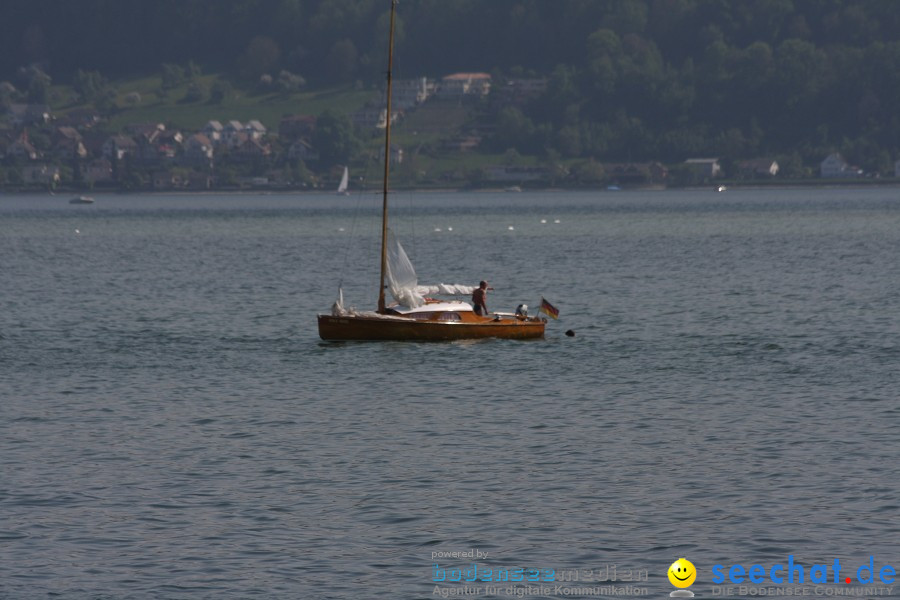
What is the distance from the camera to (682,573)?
27.9 m

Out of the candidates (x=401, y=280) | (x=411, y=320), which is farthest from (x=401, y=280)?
(x=411, y=320)

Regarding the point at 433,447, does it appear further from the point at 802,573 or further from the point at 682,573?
the point at 802,573

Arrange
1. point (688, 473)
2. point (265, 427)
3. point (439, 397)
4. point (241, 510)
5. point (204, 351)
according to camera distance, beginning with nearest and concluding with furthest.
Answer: point (241, 510) < point (688, 473) < point (265, 427) < point (439, 397) < point (204, 351)

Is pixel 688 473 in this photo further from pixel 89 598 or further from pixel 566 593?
pixel 89 598

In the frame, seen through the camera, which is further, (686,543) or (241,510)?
(241,510)

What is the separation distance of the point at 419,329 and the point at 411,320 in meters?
0.49

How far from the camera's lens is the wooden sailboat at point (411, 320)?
6000cm

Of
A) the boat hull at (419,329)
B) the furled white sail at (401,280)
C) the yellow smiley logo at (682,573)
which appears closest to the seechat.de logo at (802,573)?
the yellow smiley logo at (682,573)

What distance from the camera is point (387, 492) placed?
34.5 metres

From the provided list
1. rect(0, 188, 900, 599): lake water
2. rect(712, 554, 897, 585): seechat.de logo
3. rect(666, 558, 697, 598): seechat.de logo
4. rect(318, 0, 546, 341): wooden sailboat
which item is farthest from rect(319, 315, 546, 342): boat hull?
rect(712, 554, 897, 585): seechat.de logo

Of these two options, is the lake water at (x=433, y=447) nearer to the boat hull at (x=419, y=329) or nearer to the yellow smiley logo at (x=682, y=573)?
the yellow smiley logo at (x=682, y=573)

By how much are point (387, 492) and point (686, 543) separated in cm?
756

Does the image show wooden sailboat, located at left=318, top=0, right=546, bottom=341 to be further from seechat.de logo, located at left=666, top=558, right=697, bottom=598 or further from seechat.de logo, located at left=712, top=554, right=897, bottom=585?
seechat.de logo, located at left=712, top=554, right=897, bottom=585

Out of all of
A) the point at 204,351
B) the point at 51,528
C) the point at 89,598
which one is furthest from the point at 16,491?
the point at 204,351
